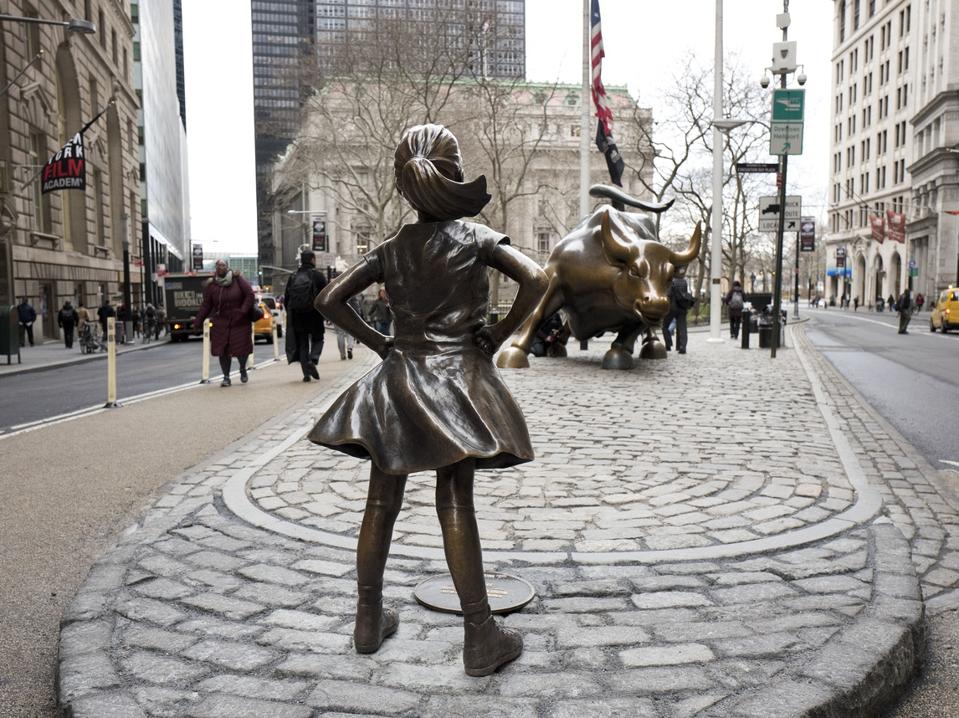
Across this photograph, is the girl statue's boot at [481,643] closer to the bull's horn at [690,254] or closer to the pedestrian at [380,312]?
the bull's horn at [690,254]

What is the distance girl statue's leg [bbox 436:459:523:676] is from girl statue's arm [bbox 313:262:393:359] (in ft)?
1.96

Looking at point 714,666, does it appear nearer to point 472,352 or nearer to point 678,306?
point 472,352

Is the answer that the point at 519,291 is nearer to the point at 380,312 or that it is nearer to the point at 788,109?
the point at 788,109

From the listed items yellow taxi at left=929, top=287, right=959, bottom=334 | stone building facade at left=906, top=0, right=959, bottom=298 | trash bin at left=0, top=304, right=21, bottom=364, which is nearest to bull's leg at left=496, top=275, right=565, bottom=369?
trash bin at left=0, top=304, right=21, bottom=364

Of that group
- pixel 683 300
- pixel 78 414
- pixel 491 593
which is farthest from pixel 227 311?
pixel 491 593

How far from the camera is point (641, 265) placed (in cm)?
1189

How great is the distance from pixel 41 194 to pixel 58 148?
13.7 ft

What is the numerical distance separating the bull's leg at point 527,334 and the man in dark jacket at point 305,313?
9.32ft

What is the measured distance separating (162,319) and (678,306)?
1135 inches

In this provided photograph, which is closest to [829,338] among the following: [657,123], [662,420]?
[657,123]

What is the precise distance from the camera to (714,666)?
118 inches

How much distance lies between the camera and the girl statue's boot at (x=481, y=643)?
2.94 m

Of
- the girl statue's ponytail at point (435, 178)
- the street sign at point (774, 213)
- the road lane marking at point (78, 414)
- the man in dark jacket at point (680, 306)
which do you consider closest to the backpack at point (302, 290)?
the road lane marking at point (78, 414)

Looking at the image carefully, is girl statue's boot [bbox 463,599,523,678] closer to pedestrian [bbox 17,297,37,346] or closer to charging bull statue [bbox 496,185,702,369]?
charging bull statue [bbox 496,185,702,369]
